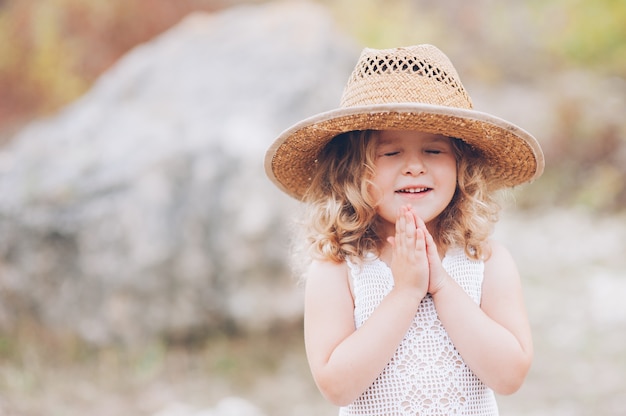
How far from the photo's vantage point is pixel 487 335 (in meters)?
1.78

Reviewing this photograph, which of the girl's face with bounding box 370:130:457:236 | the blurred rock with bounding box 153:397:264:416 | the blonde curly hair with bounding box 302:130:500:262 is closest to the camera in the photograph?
the girl's face with bounding box 370:130:457:236

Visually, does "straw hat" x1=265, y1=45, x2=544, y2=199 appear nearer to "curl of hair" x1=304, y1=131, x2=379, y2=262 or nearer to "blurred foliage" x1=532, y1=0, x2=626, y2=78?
"curl of hair" x1=304, y1=131, x2=379, y2=262

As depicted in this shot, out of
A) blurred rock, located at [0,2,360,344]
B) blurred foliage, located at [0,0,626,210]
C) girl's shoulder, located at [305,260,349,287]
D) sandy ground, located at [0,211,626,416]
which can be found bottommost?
girl's shoulder, located at [305,260,349,287]

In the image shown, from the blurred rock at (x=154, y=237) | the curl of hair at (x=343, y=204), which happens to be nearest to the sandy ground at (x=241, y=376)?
the blurred rock at (x=154, y=237)

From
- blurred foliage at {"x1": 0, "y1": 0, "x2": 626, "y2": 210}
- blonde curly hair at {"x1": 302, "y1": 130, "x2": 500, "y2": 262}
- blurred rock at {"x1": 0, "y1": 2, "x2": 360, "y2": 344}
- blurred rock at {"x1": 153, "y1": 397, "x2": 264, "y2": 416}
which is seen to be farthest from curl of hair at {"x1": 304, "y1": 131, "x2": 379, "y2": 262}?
blurred foliage at {"x1": 0, "y1": 0, "x2": 626, "y2": 210}

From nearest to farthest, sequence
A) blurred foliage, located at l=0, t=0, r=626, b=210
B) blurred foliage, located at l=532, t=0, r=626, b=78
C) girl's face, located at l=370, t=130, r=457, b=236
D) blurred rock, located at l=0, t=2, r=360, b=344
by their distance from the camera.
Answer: girl's face, located at l=370, t=130, r=457, b=236, blurred rock, located at l=0, t=2, r=360, b=344, blurred foliage, located at l=0, t=0, r=626, b=210, blurred foliage, located at l=532, t=0, r=626, b=78

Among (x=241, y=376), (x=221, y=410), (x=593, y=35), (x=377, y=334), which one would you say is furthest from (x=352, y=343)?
(x=593, y=35)

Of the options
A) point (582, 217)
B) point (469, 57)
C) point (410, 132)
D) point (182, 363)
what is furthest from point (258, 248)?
point (469, 57)

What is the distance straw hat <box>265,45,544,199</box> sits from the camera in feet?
5.86

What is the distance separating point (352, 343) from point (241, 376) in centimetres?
262

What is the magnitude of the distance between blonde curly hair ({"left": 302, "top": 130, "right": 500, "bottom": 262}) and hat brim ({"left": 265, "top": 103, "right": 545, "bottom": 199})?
0.06m

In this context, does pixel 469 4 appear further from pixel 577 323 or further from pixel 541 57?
pixel 577 323

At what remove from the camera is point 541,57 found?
9.91m

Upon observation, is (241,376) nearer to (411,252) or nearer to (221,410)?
(221,410)
